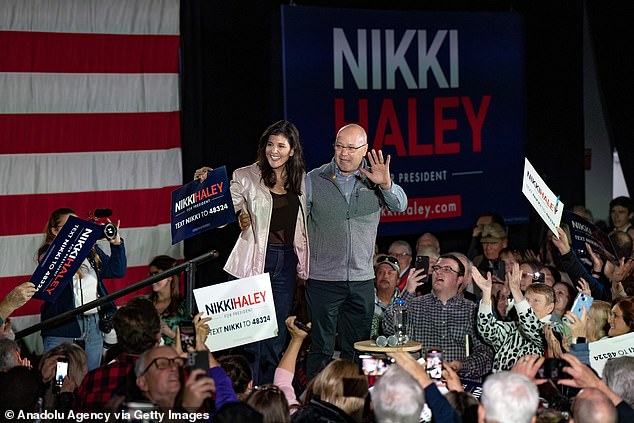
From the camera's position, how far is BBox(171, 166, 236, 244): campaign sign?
5.25m

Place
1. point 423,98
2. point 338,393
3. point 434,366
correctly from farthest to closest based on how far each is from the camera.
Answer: point 423,98
point 434,366
point 338,393

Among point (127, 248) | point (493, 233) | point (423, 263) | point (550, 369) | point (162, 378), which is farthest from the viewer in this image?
point (493, 233)

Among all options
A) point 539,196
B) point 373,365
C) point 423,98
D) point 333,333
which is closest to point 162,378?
point 373,365

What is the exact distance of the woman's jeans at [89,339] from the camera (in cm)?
598

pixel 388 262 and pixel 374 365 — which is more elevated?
pixel 388 262

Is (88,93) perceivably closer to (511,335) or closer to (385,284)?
(385,284)

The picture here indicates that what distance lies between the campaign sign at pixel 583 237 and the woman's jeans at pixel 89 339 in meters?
3.10

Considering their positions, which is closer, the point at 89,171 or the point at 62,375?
the point at 62,375

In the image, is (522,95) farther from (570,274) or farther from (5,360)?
(5,360)

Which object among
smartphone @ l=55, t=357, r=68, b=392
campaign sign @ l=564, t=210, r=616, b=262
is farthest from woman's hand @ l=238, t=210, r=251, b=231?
campaign sign @ l=564, t=210, r=616, b=262

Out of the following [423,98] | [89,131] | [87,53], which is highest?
[87,53]

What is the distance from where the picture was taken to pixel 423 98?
890 centimetres

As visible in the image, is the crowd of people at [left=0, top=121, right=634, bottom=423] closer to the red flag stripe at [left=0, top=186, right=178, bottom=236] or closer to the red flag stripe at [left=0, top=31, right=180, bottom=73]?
the red flag stripe at [left=0, top=186, right=178, bottom=236]

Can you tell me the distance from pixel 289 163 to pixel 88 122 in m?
2.43
